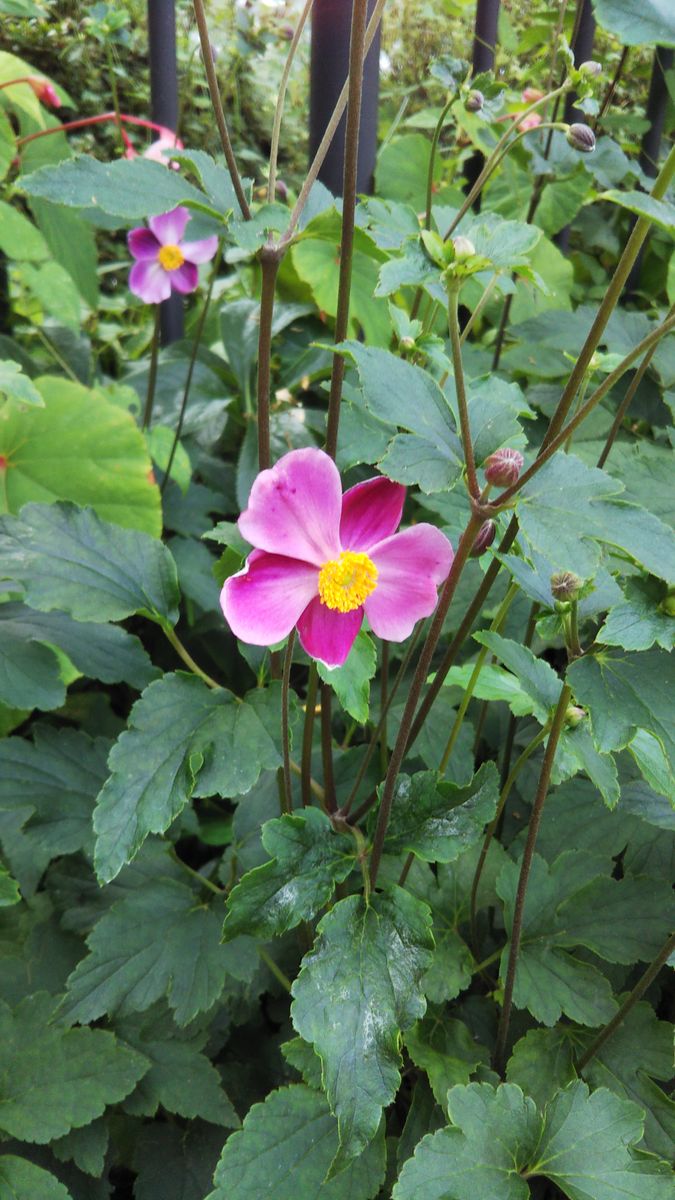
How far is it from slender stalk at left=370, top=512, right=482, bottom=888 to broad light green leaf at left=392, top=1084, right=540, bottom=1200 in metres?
0.17

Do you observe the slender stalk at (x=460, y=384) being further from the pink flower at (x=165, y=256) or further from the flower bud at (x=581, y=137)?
the pink flower at (x=165, y=256)

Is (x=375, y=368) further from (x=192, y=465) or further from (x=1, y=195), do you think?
(x=1, y=195)

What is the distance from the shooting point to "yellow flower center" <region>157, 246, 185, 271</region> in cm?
126

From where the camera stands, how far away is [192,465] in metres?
1.36

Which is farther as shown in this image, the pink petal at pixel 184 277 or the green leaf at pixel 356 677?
the pink petal at pixel 184 277

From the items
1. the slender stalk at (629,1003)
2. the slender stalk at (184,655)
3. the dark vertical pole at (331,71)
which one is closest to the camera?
the slender stalk at (629,1003)

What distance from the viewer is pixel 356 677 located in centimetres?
62

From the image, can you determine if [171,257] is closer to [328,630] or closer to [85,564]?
[85,564]

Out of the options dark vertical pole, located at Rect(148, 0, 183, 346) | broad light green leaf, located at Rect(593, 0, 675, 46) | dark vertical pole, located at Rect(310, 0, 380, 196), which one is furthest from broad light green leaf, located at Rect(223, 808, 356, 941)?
dark vertical pole, located at Rect(148, 0, 183, 346)

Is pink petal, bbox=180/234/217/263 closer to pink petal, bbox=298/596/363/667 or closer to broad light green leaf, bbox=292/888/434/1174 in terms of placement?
pink petal, bbox=298/596/363/667

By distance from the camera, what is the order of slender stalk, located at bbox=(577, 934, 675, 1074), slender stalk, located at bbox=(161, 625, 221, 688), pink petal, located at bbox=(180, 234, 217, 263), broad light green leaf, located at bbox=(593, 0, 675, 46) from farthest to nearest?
pink petal, located at bbox=(180, 234, 217, 263), slender stalk, located at bbox=(161, 625, 221, 688), slender stalk, located at bbox=(577, 934, 675, 1074), broad light green leaf, located at bbox=(593, 0, 675, 46)

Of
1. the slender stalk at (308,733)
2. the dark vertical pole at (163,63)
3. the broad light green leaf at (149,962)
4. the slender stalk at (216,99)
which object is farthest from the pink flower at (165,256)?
the broad light green leaf at (149,962)

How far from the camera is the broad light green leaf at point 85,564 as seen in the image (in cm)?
81

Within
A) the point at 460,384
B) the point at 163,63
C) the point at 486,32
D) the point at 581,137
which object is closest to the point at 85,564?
the point at 460,384
